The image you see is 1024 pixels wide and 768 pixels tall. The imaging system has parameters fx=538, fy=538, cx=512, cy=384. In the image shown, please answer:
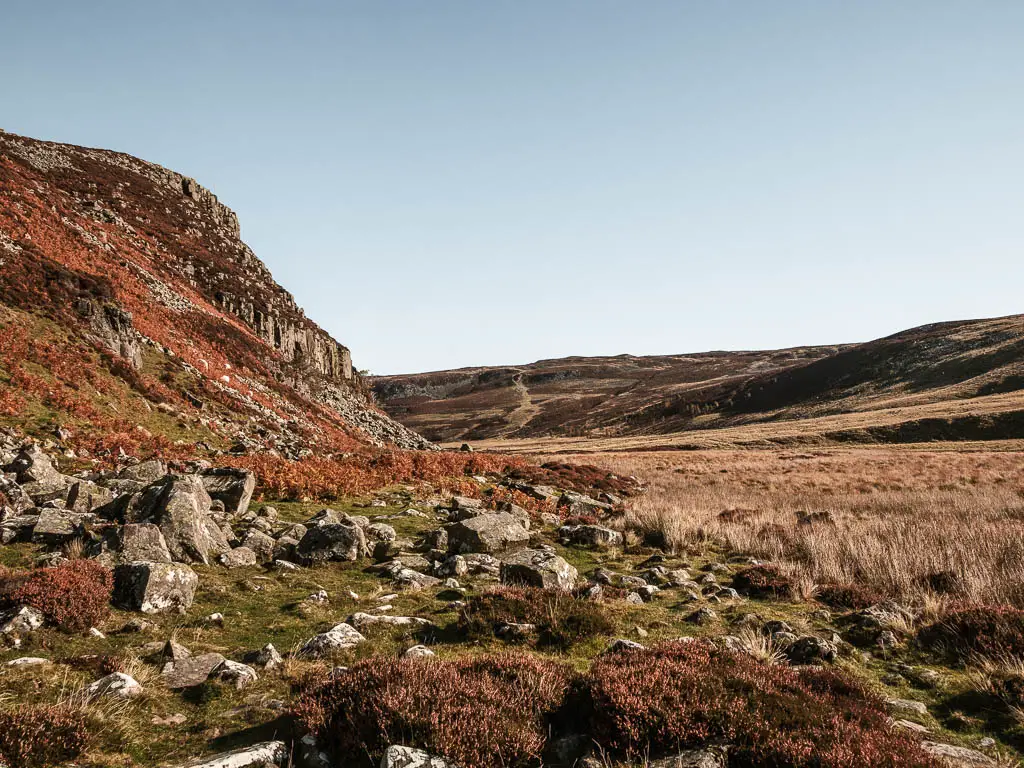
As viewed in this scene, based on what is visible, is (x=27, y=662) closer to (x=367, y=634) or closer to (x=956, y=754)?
(x=367, y=634)

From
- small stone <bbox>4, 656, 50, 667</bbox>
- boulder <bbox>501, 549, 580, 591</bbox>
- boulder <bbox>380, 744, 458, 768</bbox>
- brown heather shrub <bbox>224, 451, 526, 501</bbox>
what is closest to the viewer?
boulder <bbox>380, 744, 458, 768</bbox>

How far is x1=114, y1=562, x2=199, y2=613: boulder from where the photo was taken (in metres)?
8.49

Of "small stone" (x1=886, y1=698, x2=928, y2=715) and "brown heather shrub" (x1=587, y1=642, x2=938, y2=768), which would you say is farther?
"small stone" (x1=886, y1=698, x2=928, y2=715)

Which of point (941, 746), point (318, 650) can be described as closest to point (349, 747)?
point (318, 650)

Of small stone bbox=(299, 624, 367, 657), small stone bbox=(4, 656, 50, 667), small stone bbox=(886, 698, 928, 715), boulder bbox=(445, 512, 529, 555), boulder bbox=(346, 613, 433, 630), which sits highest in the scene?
small stone bbox=(4, 656, 50, 667)

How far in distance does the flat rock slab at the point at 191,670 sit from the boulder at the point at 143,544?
11.6 ft

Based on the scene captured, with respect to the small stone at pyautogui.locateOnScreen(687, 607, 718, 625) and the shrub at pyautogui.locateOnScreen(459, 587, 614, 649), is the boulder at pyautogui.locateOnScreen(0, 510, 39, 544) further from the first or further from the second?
the small stone at pyautogui.locateOnScreen(687, 607, 718, 625)

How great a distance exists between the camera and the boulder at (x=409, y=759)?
4430 mm

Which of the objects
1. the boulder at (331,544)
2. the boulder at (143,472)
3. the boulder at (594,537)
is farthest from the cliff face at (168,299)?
the boulder at (594,537)

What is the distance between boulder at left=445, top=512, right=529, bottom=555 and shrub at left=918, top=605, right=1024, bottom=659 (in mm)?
9349

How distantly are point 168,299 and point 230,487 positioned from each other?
28404mm

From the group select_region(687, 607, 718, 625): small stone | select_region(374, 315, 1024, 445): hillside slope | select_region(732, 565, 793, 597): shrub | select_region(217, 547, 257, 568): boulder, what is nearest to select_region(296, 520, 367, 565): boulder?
select_region(217, 547, 257, 568): boulder

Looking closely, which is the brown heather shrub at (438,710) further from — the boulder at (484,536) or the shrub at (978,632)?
the boulder at (484,536)

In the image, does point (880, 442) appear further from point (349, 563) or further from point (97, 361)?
point (97, 361)
